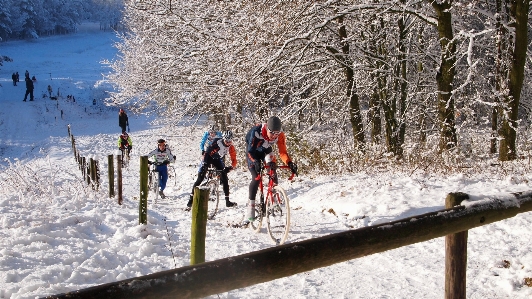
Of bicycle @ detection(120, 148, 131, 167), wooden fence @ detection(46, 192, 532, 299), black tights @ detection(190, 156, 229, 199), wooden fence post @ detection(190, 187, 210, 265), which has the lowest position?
bicycle @ detection(120, 148, 131, 167)

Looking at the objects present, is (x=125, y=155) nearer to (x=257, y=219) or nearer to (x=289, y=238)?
(x=257, y=219)

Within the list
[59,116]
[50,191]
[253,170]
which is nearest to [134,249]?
[253,170]

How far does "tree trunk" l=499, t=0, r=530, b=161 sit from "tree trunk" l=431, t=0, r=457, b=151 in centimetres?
116

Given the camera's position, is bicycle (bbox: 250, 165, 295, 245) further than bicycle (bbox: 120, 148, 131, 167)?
No

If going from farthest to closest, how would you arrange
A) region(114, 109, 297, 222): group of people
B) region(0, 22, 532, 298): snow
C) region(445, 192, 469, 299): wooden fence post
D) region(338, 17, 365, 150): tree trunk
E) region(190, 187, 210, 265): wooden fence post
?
region(338, 17, 365, 150): tree trunk
region(114, 109, 297, 222): group of people
region(0, 22, 532, 298): snow
region(190, 187, 210, 265): wooden fence post
region(445, 192, 469, 299): wooden fence post

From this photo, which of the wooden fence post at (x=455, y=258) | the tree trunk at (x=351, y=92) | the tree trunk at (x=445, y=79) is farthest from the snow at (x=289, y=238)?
the tree trunk at (x=351, y=92)

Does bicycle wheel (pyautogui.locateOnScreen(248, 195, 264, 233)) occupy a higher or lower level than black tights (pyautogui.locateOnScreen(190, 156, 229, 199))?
lower

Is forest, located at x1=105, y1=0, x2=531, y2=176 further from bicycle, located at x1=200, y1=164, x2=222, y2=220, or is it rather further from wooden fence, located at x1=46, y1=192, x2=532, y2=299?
wooden fence, located at x1=46, y1=192, x2=532, y2=299

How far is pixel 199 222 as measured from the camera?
14.0 feet

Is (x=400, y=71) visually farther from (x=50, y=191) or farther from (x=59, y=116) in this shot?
(x=59, y=116)

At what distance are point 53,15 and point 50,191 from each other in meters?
100

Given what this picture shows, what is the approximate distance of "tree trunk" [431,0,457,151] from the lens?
399 inches

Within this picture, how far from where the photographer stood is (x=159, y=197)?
13.0 meters

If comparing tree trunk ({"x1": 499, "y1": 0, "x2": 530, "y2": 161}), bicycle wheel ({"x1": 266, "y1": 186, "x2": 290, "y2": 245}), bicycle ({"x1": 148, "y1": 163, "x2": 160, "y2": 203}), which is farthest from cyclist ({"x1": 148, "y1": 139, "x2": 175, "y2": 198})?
tree trunk ({"x1": 499, "y1": 0, "x2": 530, "y2": 161})
